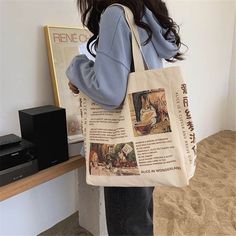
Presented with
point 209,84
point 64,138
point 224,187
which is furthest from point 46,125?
point 209,84

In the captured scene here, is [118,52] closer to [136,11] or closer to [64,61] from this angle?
[136,11]

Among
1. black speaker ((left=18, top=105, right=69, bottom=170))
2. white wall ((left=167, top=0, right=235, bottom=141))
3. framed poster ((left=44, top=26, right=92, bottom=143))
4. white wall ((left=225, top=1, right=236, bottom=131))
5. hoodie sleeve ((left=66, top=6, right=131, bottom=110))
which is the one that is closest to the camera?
hoodie sleeve ((left=66, top=6, right=131, bottom=110))

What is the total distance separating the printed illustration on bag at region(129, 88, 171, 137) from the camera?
77 cm

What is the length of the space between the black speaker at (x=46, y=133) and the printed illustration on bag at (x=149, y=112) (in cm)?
39

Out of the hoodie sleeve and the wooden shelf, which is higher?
the hoodie sleeve

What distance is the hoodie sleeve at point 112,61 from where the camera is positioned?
73 cm

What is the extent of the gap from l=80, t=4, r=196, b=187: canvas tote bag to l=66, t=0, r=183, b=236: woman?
0.03 m

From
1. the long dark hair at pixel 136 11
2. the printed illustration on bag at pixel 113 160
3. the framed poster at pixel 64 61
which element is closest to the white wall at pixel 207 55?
the framed poster at pixel 64 61

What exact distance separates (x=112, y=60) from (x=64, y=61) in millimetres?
564

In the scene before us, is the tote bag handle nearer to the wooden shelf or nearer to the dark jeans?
the dark jeans

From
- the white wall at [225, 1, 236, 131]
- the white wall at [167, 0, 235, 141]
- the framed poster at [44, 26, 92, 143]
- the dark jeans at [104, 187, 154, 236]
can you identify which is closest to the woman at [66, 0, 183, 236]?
the dark jeans at [104, 187, 154, 236]

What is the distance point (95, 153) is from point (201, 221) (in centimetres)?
91

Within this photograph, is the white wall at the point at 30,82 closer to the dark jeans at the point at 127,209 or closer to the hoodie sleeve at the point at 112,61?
the dark jeans at the point at 127,209

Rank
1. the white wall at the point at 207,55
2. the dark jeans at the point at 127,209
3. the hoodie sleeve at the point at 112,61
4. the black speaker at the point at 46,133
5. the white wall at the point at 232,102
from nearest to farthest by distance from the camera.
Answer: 1. the hoodie sleeve at the point at 112,61
2. the dark jeans at the point at 127,209
3. the black speaker at the point at 46,133
4. the white wall at the point at 207,55
5. the white wall at the point at 232,102
